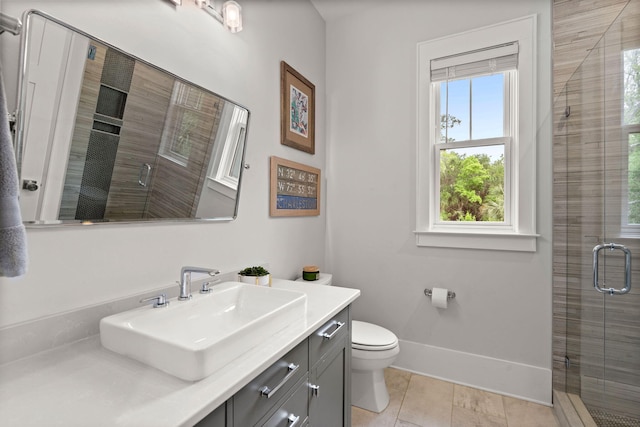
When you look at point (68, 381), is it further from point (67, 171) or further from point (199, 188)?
point (199, 188)

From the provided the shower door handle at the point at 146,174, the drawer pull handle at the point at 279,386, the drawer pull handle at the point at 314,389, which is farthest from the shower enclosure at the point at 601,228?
the shower door handle at the point at 146,174

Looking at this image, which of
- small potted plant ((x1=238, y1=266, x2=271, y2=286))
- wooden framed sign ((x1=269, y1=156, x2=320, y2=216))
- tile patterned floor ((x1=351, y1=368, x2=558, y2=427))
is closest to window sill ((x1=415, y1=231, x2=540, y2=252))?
wooden framed sign ((x1=269, y1=156, x2=320, y2=216))

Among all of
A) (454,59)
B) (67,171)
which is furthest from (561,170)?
(67,171)

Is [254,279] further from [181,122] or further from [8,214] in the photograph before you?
[8,214]

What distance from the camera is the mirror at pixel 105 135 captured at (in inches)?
33.7

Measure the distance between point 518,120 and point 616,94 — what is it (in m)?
0.62

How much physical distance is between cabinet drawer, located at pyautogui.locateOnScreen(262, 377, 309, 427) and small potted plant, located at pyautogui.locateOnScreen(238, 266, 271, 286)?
557mm

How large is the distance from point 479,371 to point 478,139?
5.31 ft

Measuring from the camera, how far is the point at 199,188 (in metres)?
1.39

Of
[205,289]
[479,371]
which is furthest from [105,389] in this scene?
[479,371]

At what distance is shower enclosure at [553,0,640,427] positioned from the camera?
1.31 m

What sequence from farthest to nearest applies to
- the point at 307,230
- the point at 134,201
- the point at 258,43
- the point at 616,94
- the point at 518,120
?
the point at 307,230, the point at 518,120, the point at 258,43, the point at 616,94, the point at 134,201

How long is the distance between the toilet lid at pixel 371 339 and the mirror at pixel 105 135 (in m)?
1.12

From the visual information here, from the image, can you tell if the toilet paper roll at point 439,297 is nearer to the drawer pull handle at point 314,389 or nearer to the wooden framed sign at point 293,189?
the wooden framed sign at point 293,189
